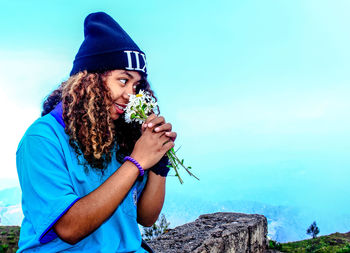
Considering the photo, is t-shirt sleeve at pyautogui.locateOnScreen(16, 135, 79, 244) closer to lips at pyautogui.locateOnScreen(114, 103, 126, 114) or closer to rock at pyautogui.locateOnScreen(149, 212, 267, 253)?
lips at pyautogui.locateOnScreen(114, 103, 126, 114)

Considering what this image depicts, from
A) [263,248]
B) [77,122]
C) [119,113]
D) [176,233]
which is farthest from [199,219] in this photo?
[77,122]

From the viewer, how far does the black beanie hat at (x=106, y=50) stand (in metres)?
2.27

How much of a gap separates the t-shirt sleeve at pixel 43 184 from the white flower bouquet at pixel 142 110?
68 cm

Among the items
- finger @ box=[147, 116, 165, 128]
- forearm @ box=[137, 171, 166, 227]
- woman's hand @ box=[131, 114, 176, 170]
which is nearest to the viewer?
woman's hand @ box=[131, 114, 176, 170]

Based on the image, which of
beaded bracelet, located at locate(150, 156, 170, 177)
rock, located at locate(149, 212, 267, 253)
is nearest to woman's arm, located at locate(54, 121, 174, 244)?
beaded bracelet, located at locate(150, 156, 170, 177)

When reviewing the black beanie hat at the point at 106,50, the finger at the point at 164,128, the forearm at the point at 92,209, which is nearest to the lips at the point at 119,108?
the black beanie hat at the point at 106,50

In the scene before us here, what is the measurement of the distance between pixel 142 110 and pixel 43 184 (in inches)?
37.2

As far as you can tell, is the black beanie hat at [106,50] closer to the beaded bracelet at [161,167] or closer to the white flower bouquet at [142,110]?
the white flower bouquet at [142,110]

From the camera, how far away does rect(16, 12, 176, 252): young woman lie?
1.70 metres

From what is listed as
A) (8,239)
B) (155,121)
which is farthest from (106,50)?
(8,239)

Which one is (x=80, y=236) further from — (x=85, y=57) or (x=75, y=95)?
(x=85, y=57)

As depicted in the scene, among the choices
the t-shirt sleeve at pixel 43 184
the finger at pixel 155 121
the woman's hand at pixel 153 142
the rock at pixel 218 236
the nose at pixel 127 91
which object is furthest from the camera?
the rock at pixel 218 236

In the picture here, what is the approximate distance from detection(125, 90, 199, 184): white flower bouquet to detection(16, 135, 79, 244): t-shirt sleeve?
2.25 feet

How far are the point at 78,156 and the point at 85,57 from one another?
2.60 feet
